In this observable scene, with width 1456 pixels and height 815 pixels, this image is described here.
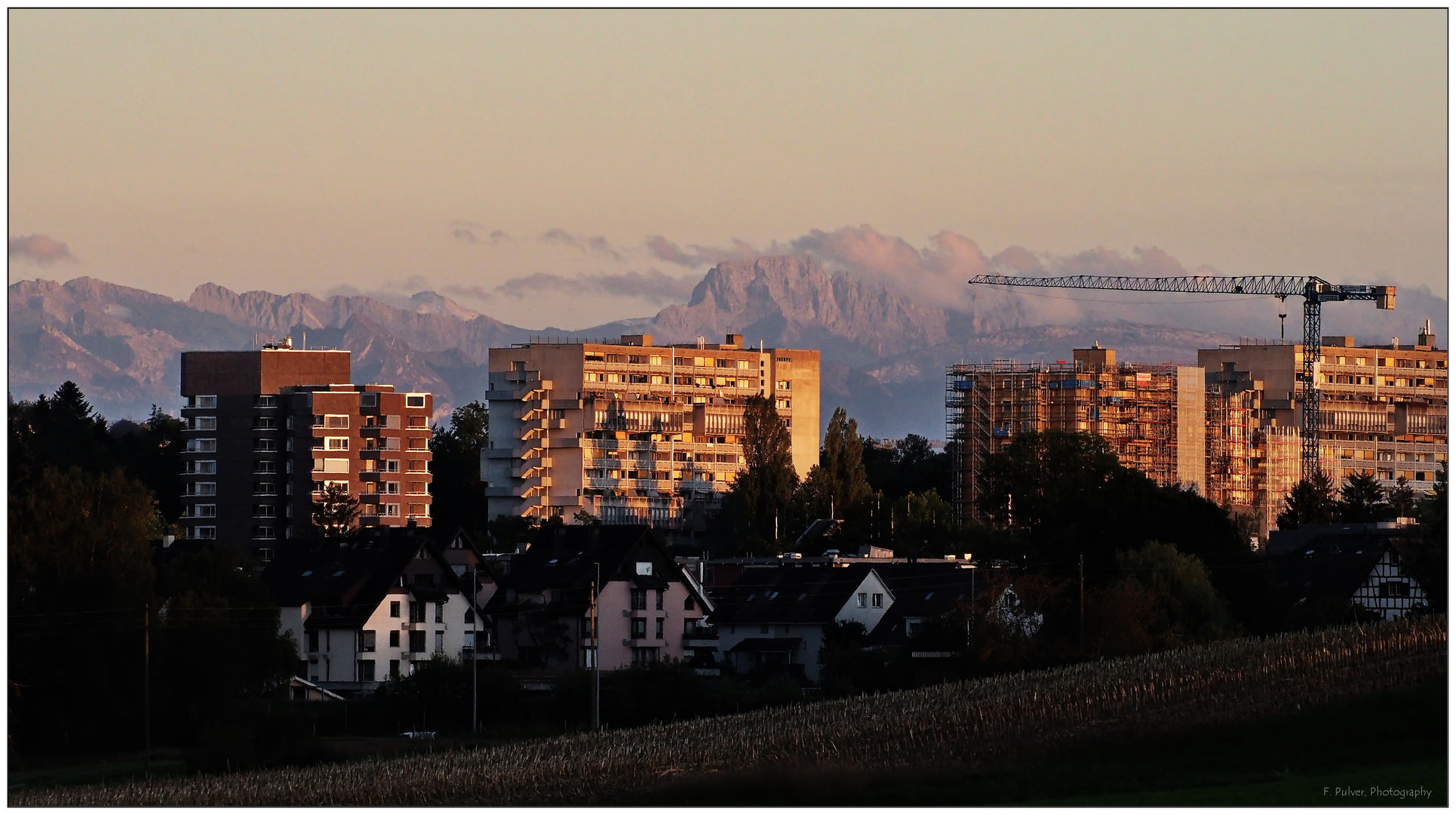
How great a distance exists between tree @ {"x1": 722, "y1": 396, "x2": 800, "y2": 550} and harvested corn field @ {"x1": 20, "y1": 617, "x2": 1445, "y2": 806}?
3713 inches

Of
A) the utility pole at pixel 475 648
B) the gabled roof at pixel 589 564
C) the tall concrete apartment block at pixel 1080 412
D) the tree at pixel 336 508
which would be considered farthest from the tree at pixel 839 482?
the utility pole at pixel 475 648

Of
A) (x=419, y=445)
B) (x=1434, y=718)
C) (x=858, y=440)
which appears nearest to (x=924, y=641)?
(x=1434, y=718)

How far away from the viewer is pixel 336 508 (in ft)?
592

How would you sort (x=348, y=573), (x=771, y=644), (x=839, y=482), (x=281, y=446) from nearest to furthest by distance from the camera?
(x=771, y=644)
(x=348, y=573)
(x=839, y=482)
(x=281, y=446)

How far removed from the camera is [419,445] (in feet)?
633

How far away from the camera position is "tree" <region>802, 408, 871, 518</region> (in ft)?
556

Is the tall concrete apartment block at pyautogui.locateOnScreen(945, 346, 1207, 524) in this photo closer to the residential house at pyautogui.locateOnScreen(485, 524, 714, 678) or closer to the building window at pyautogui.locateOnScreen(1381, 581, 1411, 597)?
the building window at pyautogui.locateOnScreen(1381, 581, 1411, 597)

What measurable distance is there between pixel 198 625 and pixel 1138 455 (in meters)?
131

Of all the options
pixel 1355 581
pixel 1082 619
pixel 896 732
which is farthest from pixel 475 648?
pixel 1355 581

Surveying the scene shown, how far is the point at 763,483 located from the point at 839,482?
6.52 meters

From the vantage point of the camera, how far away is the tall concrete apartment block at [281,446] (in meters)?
184

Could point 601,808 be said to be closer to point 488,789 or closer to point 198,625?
point 488,789

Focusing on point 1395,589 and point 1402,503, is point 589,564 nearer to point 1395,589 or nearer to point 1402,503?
point 1395,589

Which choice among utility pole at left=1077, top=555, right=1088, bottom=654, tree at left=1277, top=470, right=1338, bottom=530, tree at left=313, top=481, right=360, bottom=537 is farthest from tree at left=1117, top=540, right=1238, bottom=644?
tree at left=313, top=481, right=360, bottom=537
